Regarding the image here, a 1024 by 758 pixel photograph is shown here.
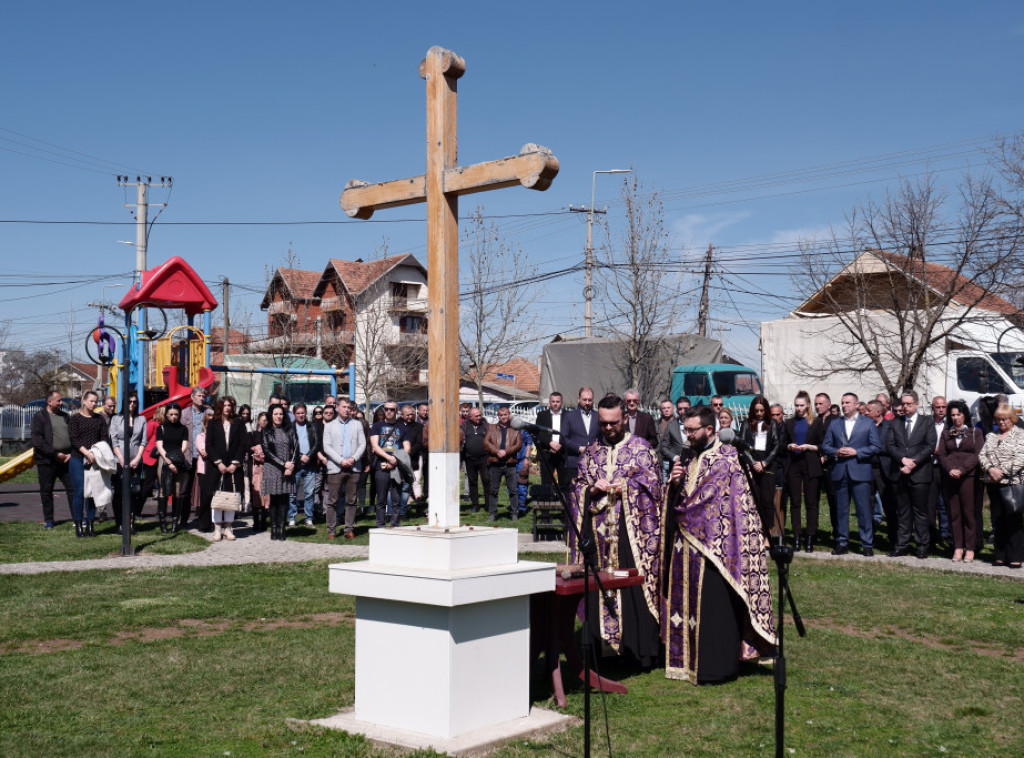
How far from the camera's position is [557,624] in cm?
697

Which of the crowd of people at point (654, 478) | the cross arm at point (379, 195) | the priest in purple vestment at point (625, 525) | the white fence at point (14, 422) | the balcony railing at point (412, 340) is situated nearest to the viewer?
the cross arm at point (379, 195)

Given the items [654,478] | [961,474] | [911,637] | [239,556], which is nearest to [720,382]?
[961,474]

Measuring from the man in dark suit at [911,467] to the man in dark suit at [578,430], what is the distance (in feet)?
13.1

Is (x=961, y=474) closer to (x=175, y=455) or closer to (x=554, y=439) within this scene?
(x=554, y=439)

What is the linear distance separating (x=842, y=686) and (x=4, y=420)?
47.8 meters

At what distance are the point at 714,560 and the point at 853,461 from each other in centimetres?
744

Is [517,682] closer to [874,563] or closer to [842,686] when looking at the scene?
[842,686]

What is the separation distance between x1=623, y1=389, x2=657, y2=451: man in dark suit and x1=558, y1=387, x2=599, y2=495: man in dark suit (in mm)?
496

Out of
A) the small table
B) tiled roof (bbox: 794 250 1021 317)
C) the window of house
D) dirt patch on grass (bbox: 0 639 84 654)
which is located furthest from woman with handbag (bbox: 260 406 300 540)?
tiled roof (bbox: 794 250 1021 317)

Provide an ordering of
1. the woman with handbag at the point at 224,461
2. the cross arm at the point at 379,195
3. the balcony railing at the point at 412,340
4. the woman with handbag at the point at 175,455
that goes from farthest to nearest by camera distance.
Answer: the balcony railing at the point at 412,340 < the woman with handbag at the point at 175,455 < the woman with handbag at the point at 224,461 < the cross arm at the point at 379,195

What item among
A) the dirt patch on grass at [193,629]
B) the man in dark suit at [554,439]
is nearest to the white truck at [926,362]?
the man in dark suit at [554,439]

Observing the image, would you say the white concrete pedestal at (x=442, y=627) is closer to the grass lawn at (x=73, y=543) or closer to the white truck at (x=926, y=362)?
the grass lawn at (x=73, y=543)

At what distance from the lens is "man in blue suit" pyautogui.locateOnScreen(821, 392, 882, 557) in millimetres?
14461

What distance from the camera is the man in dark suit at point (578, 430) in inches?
600
